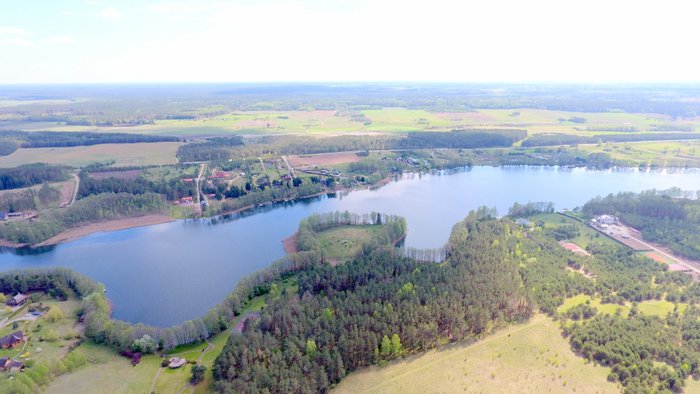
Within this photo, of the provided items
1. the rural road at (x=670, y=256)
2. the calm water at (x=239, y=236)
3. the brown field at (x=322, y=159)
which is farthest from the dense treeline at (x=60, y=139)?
the rural road at (x=670, y=256)

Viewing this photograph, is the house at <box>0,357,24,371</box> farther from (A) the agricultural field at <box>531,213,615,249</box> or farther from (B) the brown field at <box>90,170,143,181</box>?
(A) the agricultural field at <box>531,213,615,249</box>

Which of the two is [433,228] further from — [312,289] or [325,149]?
[325,149]

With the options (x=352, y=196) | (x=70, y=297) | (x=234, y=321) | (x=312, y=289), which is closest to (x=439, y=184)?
(x=352, y=196)

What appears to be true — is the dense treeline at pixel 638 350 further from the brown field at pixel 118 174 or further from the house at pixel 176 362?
the brown field at pixel 118 174

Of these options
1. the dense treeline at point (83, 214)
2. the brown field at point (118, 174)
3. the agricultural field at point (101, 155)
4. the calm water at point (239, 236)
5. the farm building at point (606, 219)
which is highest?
the agricultural field at point (101, 155)

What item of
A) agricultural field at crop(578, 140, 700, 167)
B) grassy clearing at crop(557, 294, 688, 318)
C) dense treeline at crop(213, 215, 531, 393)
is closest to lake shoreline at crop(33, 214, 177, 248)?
dense treeline at crop(213, 215, 531, 393)

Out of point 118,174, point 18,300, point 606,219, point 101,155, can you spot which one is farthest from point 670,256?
point 101,155
